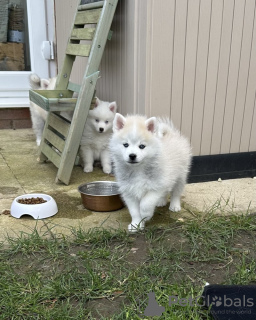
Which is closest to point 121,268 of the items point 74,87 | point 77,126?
point 77,126

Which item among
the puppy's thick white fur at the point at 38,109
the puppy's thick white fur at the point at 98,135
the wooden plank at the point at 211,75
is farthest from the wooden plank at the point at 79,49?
the wooden plank at the point at 211,75

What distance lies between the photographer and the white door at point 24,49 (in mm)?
5754

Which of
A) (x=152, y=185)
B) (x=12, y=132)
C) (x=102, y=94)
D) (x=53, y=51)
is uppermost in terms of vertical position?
(x=53, y=51)

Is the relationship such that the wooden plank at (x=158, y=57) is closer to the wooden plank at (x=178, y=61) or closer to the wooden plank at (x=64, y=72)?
the wooden plank at (x=178, y=61)

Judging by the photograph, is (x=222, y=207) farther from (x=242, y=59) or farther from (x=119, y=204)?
(x=242, y=59)

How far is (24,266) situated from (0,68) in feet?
14.8

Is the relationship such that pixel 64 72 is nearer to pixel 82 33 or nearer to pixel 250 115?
pixel 82 33

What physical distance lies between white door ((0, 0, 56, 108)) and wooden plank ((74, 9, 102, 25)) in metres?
1.92

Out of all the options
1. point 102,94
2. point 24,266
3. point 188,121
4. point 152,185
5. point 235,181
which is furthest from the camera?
point 102,94

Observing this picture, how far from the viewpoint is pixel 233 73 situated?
3695mm

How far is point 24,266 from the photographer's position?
7.32 ft

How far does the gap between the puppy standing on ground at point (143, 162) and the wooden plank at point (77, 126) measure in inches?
36.1

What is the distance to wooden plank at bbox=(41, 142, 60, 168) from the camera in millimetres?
3802

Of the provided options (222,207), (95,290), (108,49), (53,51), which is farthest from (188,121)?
(53,51)
